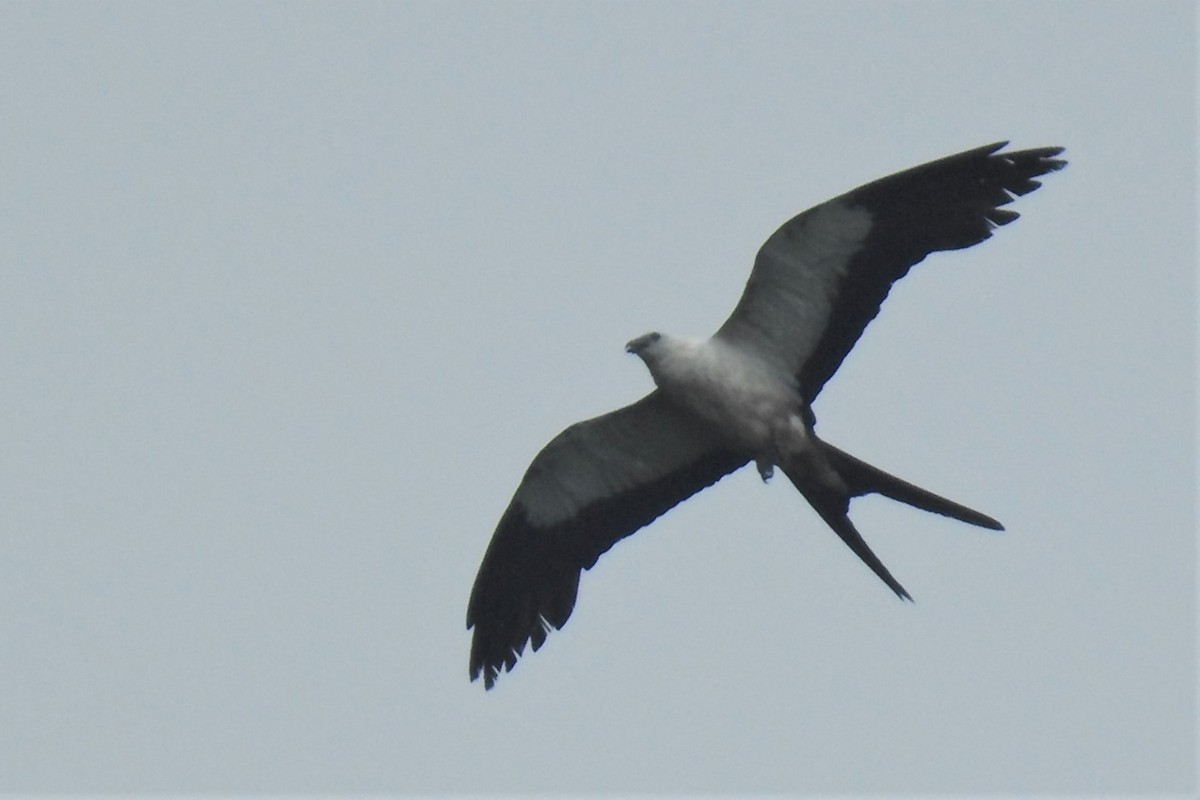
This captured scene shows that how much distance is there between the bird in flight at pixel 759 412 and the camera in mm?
11086

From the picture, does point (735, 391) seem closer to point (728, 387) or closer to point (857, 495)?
point (728, 387)

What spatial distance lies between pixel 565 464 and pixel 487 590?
1051 mm

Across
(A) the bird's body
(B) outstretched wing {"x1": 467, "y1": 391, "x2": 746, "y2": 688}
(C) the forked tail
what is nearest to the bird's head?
(A) the bird's body

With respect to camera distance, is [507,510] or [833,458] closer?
[833,458]

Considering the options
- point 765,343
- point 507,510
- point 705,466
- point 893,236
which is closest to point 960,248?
point 893,236

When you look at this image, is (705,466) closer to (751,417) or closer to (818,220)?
(751,417)

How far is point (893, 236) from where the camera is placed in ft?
36.6

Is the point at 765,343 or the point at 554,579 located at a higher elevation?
the point at 765,343

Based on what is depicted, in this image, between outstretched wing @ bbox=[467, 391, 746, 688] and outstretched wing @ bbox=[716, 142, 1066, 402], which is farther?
outstretched wing @ bbox=[467, 391, 746, 688]

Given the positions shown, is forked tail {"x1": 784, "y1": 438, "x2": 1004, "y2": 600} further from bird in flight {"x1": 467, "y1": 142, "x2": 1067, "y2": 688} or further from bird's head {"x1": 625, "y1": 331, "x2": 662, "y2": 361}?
bird's head {"x1": 625, "y1": 331, "x2": 662, "y2": 361}

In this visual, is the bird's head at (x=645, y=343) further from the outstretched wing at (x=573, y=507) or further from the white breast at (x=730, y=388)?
the outstretched wing at (x=573, y=507)

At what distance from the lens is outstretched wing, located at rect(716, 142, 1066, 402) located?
10953mm

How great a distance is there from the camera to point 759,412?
1142 centimetres

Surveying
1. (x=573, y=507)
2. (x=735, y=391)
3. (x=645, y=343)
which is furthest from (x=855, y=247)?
(x=573, y=507)
